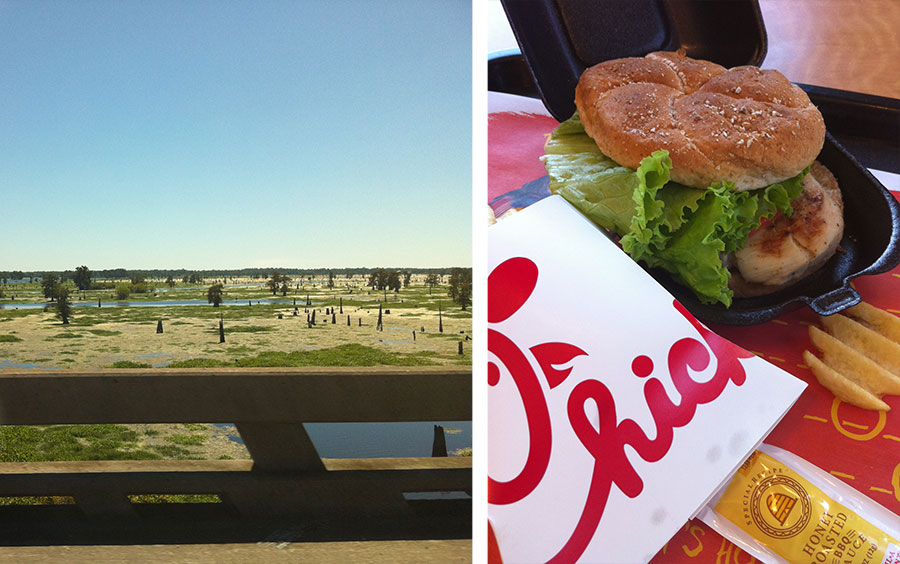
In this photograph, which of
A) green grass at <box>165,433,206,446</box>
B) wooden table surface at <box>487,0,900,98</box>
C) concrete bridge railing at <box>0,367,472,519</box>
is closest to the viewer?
wooden table surface at <box>487,0,900,98</box>

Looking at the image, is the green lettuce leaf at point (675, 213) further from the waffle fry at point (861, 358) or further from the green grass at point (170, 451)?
the green grass at point (170, 451)

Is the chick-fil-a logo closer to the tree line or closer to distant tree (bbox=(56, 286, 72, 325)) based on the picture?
the tree line

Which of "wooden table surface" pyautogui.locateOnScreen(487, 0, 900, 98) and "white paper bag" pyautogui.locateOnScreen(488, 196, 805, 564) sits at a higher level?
"wooden table surface" pyautogui.locateOnScreen(487, 0, 900, 98)

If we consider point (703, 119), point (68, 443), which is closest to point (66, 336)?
point (68, 443)

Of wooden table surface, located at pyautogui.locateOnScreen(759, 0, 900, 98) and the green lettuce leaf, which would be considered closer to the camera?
the green lettuce leaf

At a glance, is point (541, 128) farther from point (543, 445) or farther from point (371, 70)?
point (371, 70)

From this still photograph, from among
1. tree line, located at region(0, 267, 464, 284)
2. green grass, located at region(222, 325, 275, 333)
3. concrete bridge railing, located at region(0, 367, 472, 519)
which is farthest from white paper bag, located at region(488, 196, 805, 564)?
green grass, located at region(222, 325, 275, 333)
